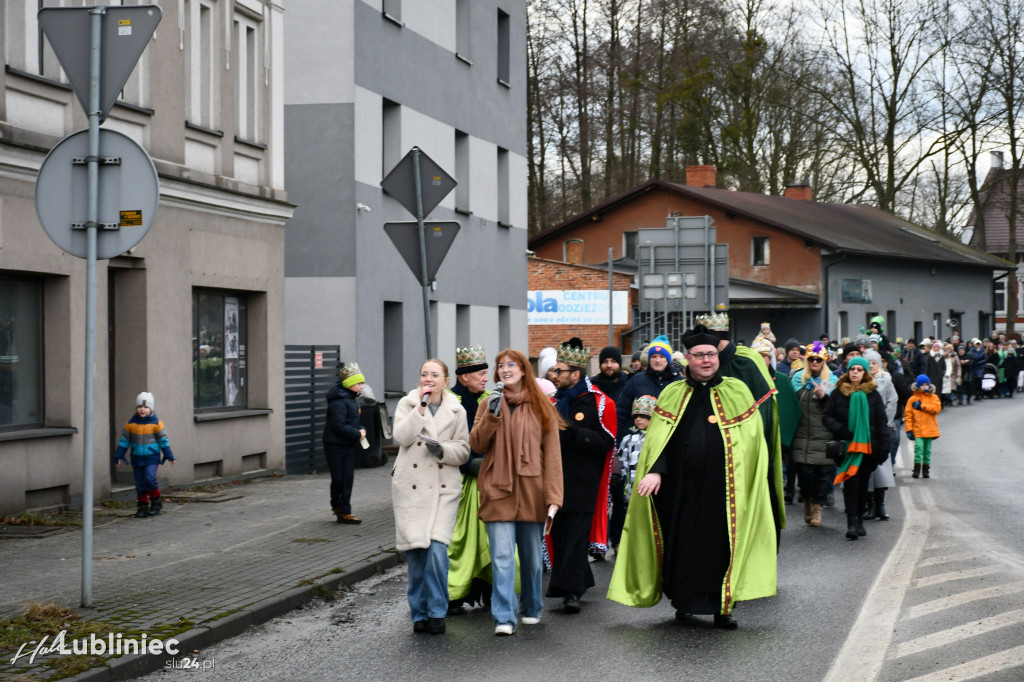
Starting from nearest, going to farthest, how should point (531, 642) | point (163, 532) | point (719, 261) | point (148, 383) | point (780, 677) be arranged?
Result: point (780, 677)
point (531, 642)
point (163, 532)
point (148, 383)
point (719, 261)

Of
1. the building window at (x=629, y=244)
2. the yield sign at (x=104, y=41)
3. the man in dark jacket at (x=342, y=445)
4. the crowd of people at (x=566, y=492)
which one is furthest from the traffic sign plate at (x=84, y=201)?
the building window at (x=629, y=244)

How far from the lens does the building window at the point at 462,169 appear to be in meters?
27.1

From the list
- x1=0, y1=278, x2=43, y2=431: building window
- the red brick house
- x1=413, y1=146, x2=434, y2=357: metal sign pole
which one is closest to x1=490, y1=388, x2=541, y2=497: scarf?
x1=413, y1=146, x2=434, y2=357: metal sign pole

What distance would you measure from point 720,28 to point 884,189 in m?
10.5

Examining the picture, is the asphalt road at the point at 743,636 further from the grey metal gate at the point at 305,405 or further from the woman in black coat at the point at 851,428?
the grey metal gate at the point at 305,405

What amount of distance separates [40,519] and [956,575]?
805cm

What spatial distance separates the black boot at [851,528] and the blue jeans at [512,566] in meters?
4.69

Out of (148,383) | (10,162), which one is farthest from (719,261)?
(10,162)

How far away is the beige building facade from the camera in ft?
43.8

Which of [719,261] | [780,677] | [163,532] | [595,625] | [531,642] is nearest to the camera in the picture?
[780,677]

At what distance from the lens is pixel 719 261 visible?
2684 cm

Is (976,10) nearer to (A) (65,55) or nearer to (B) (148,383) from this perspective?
(B) (148,383)

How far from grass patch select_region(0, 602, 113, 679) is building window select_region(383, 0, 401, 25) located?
1664 centimetres

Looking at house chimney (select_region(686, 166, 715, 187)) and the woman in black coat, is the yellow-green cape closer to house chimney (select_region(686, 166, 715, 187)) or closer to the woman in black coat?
the woman in black coat
